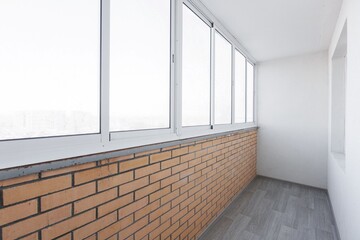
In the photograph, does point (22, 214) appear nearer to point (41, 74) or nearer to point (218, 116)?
point (41, 74)

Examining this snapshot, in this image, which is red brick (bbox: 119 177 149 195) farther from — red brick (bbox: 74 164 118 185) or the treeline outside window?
the treeline outside window

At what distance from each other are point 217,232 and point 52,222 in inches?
76.4

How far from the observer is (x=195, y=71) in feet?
7.13

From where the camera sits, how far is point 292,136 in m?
3.90

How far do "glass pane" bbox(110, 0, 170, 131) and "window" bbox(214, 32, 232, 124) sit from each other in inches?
43.7

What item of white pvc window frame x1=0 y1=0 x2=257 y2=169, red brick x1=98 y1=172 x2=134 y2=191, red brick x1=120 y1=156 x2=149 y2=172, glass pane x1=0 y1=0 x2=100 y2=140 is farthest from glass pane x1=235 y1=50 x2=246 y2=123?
glass pane x1=0 y1=0 x2=100 y2=140

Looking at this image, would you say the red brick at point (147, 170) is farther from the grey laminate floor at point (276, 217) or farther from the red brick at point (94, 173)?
the grey laminate floor at point (276, 217)

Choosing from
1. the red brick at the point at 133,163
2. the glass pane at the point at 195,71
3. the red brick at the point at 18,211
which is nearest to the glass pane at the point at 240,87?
the glass pane at the point at 195,71

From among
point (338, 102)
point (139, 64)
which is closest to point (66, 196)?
point (139, 64)

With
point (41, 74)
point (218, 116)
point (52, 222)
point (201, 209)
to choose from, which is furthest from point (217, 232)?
point (41, 74)

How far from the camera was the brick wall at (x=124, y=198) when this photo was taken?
2.79ft

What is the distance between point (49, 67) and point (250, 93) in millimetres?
3899

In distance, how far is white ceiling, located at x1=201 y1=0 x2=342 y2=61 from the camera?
2.12m

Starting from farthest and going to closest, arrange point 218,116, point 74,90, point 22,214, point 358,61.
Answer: point 218,116, point 358,61, point 74,90, point 22,214
